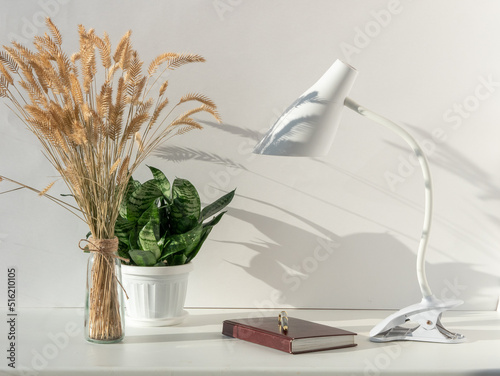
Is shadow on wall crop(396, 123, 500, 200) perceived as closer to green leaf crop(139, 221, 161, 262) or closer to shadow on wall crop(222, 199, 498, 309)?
shadow on wall crop(222, 199, 498, 309)

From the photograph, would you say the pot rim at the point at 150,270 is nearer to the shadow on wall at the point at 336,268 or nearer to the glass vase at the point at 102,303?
the glass vase at the point at 102,303

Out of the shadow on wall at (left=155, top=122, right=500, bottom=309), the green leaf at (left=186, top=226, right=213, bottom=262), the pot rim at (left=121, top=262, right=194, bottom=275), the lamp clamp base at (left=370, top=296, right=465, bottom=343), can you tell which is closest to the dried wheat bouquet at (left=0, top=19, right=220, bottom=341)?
the pot rim at (left=121, top=262, right=194, bottom=275)

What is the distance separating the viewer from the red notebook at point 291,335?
1.09 meters

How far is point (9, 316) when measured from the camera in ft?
4.47

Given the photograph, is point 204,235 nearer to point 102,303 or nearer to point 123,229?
point 123,229

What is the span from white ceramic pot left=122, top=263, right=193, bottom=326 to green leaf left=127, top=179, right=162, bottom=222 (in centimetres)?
11

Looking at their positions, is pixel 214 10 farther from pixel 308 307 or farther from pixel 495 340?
pixel 495 340

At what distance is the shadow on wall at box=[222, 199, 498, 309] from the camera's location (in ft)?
4.90

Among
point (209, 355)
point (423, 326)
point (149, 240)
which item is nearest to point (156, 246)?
point (149, 240)

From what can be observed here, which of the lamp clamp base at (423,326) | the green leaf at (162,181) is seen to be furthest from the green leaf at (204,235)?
the lamp clamp base at (423,326)

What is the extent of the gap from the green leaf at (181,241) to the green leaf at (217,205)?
0.30 feet

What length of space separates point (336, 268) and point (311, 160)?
27cm

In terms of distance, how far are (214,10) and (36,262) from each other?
728 mm

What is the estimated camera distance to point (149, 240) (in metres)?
1.26
